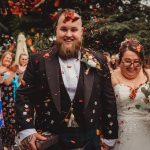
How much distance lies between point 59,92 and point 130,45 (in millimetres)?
1752

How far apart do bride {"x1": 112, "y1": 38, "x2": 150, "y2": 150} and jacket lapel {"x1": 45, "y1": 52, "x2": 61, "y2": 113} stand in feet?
4.92

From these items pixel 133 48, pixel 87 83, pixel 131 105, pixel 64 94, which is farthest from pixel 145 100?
pixel 64 94

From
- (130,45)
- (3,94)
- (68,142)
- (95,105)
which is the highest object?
(130,45)

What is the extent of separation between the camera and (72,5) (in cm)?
2238

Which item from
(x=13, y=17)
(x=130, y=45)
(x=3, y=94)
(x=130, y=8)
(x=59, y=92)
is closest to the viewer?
(x=59, y=92)

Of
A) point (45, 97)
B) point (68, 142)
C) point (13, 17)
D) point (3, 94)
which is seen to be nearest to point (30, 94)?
point (45, 97)

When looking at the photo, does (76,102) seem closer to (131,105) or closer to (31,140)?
(31,140)

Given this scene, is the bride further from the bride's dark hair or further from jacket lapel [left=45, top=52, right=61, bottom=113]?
jacket lapel [left=45, top=52, right=61, bottom=113]

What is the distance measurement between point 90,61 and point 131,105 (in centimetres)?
173

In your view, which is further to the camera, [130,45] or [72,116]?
[130,45]

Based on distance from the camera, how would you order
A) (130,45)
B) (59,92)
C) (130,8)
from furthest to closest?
(130,8), (130,45), (59,92)

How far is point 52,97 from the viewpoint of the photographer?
5543 mm

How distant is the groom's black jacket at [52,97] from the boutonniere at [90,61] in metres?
0.04

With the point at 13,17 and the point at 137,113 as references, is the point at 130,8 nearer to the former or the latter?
the point at 13,17
